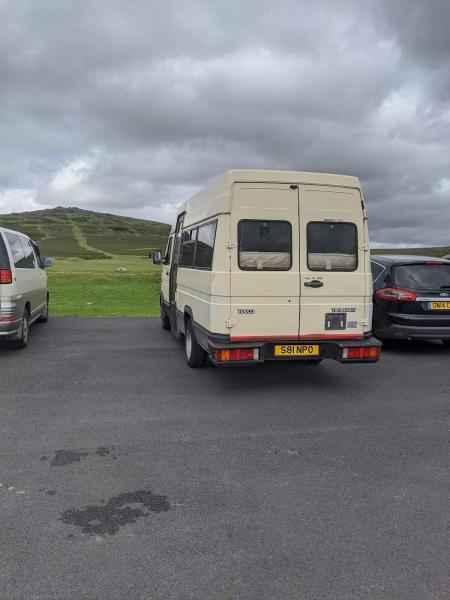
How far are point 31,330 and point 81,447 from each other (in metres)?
7.66

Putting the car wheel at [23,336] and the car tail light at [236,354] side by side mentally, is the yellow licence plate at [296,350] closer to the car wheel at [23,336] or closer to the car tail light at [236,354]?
the car tail light at [236,354]

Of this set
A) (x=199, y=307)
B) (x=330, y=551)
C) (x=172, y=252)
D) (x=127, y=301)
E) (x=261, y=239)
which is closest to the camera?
(x=330, y=551)

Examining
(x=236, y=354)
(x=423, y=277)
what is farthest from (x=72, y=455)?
(x=423, y=277)

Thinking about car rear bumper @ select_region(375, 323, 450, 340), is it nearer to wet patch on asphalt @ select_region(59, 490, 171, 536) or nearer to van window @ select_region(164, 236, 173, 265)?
van window @ select_region(164, 236, 173, 265)

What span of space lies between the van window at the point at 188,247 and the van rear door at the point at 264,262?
1571 millimetres

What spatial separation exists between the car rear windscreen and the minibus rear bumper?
270cm

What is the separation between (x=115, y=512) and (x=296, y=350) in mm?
3358

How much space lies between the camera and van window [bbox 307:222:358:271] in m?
6.29

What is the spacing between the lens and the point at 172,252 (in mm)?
9922

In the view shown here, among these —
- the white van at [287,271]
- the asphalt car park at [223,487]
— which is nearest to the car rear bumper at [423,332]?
the asphalt car park at [223,487]

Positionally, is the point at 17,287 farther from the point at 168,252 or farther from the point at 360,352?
the point at 360,352

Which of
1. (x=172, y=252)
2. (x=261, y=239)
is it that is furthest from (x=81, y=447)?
(x=172, y=252)

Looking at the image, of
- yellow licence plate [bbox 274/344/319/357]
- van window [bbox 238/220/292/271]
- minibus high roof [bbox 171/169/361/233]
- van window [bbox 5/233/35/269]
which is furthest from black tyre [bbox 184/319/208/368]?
van window [bbox 5/233/35/269]

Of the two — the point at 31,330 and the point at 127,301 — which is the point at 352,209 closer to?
the point at 31,330
